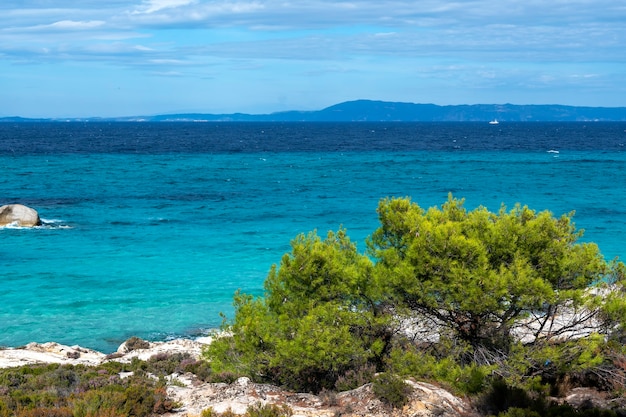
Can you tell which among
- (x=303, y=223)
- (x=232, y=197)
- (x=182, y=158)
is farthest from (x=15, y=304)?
(x=182, y=158)

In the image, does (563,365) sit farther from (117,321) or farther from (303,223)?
(303,223)

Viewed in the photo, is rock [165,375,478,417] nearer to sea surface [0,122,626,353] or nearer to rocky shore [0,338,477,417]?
rocky shore [0,338,477,417]

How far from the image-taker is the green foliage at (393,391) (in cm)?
1232

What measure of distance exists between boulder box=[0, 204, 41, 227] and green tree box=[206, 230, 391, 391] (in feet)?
109

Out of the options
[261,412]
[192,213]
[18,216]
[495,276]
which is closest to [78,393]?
[261,412]

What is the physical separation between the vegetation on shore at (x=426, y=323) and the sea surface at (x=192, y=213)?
35.8 feet

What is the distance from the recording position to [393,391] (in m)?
12.4

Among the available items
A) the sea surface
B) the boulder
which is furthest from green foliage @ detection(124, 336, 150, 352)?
the boulder

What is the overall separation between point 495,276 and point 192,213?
39337 millimetres

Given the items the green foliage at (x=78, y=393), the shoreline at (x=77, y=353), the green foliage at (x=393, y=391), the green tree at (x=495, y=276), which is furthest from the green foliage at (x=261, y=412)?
the shoreline at (x=77, y=353)

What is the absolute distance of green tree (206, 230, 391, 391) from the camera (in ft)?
45.7

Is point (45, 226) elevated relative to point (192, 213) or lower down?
lower down

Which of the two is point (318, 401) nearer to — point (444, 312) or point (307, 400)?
point (307, 400)

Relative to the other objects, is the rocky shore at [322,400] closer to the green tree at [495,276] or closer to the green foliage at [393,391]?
the green foliage at [393,391]
